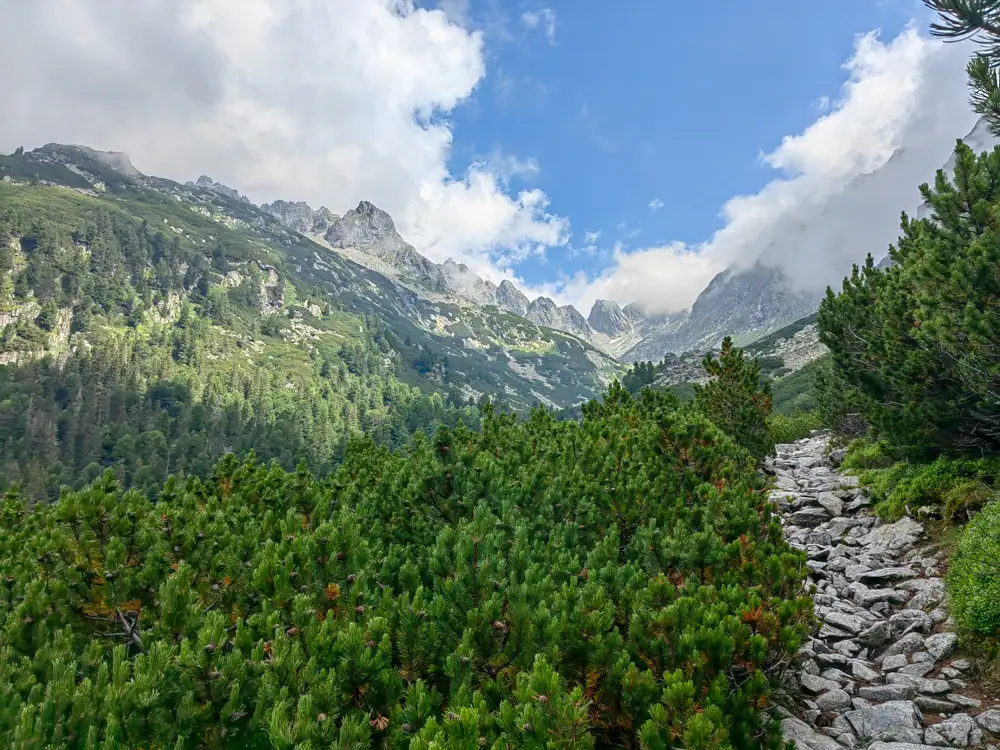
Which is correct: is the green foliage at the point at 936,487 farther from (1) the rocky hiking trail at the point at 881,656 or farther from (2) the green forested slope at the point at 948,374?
(1) the rocky hiking trail at the point at 881,656

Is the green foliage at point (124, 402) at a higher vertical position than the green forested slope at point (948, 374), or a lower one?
higher

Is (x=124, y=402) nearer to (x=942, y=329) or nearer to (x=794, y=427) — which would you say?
(x=794, y=427)

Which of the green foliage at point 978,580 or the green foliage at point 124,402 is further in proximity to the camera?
the green foliage at point 124,402

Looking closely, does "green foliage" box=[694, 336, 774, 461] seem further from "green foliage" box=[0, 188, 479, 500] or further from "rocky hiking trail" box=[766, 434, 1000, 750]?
"green foliage" box=[0, 188, 479, 500]

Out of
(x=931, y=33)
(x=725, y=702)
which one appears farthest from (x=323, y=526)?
(x=931, y=33)

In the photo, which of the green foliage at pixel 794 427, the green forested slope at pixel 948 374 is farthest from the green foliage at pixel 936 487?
the green foliage at pixel 794 427

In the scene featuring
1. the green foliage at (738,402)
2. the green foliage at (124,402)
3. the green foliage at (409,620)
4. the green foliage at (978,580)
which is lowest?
the green foliage at (978,580)

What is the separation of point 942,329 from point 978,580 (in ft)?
15.3

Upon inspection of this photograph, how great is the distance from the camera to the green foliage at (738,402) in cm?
2053

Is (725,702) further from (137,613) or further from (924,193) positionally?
(924,193)

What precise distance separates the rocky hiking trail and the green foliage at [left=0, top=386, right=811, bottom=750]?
4.64 ft

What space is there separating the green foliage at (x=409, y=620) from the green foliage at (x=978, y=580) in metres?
2.71

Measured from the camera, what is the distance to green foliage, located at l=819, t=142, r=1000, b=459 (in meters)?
8.81

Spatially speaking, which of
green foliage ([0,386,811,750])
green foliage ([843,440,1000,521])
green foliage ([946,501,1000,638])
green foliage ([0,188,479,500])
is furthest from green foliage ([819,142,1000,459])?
green foliage ([0,188,479,500])
